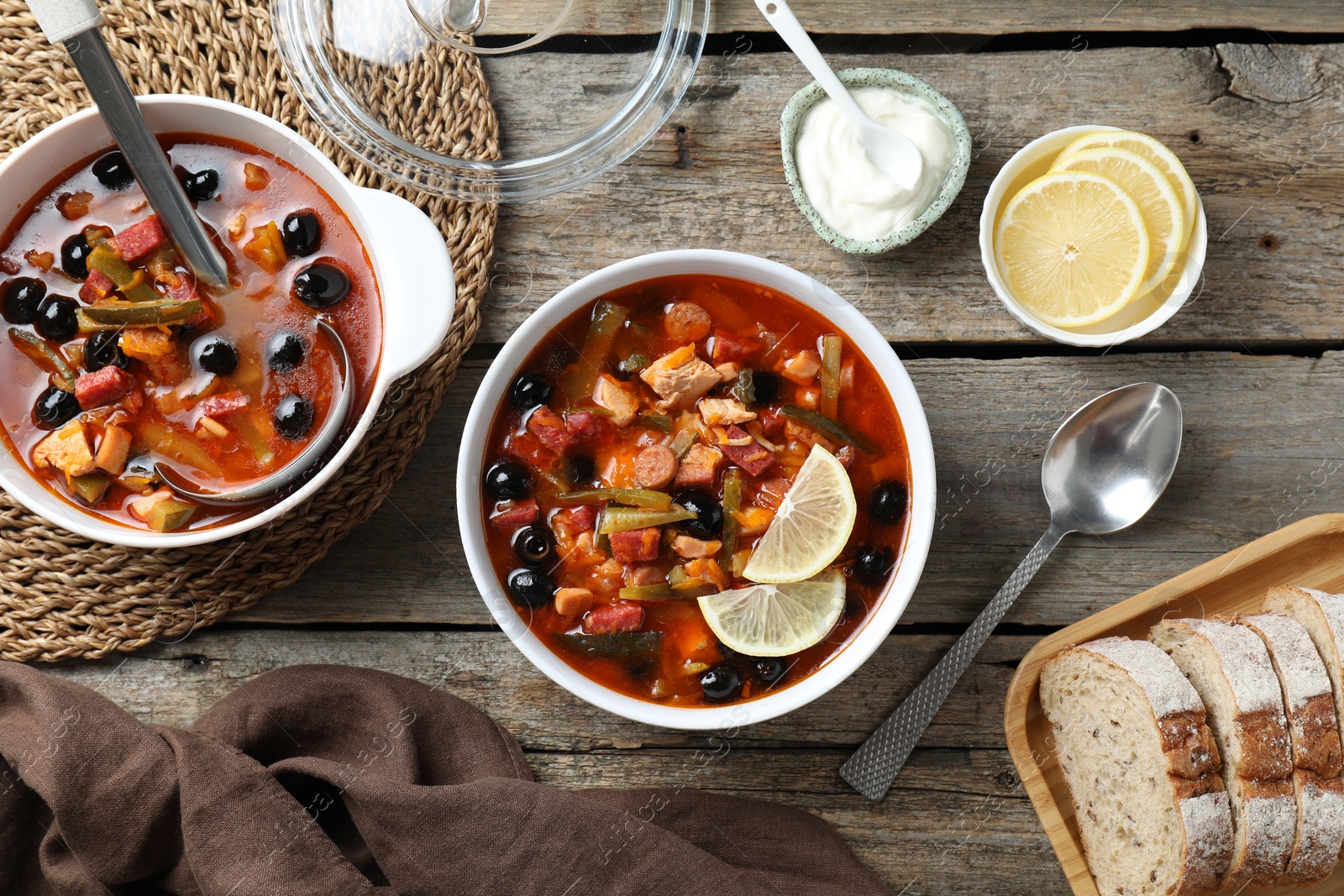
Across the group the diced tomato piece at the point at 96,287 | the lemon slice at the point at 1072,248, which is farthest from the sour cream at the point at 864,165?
the diced tomato piece at the point at 96,287

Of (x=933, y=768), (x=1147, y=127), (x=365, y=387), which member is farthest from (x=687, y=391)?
(x=1147, y=127)

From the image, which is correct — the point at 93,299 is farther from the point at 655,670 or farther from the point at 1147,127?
the point at 1147,127

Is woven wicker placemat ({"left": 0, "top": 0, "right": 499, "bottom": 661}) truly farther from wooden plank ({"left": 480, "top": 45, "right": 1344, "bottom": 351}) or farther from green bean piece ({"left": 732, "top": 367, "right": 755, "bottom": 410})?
green bean piece ({"left": 732, "top": 367, "right": 755, "bottom": 410})

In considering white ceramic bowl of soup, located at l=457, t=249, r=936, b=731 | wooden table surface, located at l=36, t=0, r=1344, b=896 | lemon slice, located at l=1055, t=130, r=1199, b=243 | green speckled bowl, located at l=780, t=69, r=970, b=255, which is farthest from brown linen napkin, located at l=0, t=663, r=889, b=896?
lemon slice, located at l=1055, t=130, r=1199, b=243

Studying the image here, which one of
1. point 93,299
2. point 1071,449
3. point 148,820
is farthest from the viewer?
point 1071,449

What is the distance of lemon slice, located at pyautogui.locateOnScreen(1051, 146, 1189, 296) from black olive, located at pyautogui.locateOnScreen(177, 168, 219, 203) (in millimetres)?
2210

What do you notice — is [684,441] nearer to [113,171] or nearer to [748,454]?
[748,454]

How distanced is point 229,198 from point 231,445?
608 mm

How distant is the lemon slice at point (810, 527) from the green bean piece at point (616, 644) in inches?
11.4

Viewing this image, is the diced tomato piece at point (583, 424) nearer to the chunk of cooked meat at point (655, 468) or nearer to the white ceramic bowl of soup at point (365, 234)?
the chunk of cooked meat at point (655, 468)

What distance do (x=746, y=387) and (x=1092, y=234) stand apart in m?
1.01

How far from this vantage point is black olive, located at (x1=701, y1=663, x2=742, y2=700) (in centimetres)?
228

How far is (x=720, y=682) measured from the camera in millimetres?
2283

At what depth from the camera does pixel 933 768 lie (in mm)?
2674
